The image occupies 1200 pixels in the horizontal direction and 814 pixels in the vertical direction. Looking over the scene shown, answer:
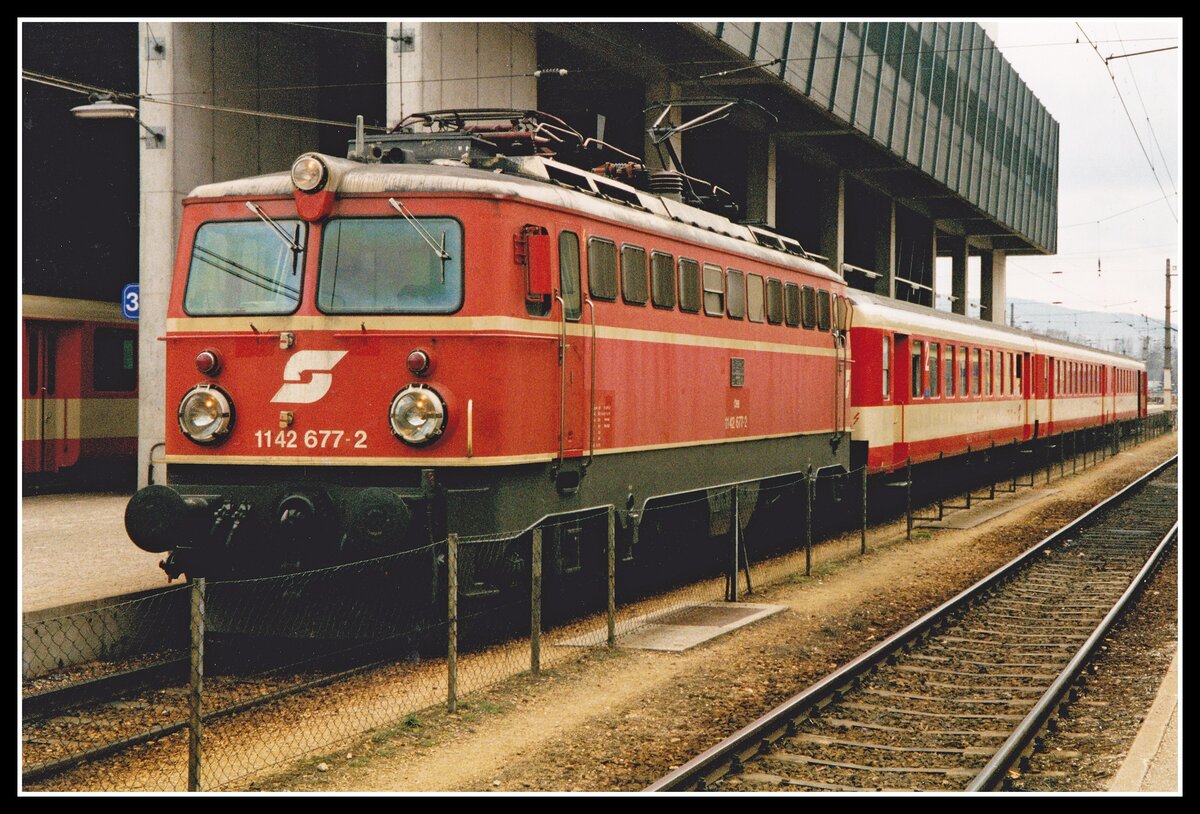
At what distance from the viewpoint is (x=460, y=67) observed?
62.5ft

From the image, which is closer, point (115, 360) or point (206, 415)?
point (206, 415)

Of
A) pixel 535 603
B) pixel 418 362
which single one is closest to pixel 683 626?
pixel 535 603

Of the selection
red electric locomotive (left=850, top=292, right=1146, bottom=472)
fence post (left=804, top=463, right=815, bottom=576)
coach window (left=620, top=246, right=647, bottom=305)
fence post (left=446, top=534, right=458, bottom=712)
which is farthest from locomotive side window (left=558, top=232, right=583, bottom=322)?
red electric locomotive (left=850, top=292, right=1146, bottom=472)

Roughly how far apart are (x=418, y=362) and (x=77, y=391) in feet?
40.1

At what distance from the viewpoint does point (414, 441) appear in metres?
10.0

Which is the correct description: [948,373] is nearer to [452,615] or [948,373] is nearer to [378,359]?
[378,359]

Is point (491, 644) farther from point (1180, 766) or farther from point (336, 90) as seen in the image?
point (336, 90)

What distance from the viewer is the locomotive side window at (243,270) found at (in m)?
10.4

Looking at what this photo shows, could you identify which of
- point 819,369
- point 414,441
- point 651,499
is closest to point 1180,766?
point 414,441

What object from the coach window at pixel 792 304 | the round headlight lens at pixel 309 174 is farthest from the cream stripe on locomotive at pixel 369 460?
the coach window at pixel 792 304

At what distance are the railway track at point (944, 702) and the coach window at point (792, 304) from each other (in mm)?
3557

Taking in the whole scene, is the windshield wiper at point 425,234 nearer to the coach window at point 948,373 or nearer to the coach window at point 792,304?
the coach window at point 792,304

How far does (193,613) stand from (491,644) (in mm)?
4309

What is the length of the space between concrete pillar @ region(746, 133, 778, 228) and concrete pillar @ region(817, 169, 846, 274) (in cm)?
481
